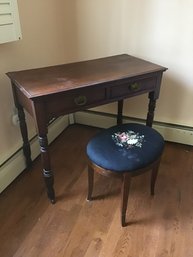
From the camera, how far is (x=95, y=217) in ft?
4.72

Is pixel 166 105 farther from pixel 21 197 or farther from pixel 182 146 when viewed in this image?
pixel 21 197

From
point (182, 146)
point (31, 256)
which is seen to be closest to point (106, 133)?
point (31, 256)

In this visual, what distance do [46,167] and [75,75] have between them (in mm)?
551

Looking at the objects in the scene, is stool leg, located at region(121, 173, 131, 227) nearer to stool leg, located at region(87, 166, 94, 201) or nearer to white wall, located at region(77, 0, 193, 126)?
stool leg, located at region(87, 166, 94, 201)

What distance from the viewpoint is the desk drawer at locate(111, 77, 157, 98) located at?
56.1 inches

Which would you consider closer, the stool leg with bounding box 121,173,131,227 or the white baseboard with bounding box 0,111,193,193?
the stool leg with bounding box 121,173,131,227

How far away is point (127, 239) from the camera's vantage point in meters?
1.31

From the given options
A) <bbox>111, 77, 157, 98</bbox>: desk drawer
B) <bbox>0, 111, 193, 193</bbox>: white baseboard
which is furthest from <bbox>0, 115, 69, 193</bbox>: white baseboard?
<bbox>111, 77, 157, 98</bbox>: desk drawer

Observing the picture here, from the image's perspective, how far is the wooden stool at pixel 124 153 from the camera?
1228mm

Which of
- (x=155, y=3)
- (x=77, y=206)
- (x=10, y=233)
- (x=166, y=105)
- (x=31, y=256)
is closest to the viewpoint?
(x=31, y=256)

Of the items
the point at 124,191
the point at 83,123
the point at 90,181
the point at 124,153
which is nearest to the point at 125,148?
the point at 124,153

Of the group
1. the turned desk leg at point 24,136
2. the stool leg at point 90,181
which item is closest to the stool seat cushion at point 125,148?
the stool leg at point 90,181

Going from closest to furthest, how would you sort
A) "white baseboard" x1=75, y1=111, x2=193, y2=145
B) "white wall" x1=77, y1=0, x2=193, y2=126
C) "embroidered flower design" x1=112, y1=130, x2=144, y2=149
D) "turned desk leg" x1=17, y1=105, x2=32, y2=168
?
"embroidered flower design" x1=112, y1=130, x2=144, y2=149, "turned desk leg" x1=17, y1=105, x2=32, y2=168, "white wall" x1=77, y1=0, x2=193, y2=126, "white baseboard" x1=75, y1=111, x2=193, y2=145

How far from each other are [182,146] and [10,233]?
4.71 feet
